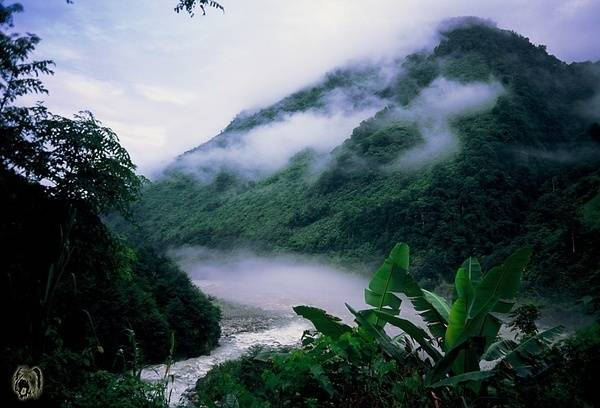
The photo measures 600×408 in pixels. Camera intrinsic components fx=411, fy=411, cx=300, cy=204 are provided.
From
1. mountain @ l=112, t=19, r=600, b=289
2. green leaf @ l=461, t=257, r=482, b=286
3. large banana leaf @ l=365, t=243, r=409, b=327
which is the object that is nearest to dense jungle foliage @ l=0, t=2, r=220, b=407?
large banana leaf @ l=365, t=243, r=409, b=327

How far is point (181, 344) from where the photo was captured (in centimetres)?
1855

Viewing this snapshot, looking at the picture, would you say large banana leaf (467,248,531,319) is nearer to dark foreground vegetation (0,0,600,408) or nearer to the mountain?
dark foreground vegetation (0,0,600,408)

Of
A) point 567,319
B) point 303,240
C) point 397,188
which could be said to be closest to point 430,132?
point 397,188

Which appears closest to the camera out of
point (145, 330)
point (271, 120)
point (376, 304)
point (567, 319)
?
point (376, 304)

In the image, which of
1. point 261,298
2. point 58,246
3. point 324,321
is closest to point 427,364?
point 324,321

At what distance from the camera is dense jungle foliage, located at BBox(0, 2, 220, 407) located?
195 cm

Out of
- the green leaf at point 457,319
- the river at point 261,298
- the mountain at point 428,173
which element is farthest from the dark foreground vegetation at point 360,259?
the river at point 261,298

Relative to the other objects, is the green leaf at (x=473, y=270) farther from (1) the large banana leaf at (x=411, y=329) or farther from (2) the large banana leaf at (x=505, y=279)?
(1) the large banana leaf at (x=411, y=329)

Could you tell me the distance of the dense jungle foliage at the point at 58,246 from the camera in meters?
1.95

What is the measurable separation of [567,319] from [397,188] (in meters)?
33.5

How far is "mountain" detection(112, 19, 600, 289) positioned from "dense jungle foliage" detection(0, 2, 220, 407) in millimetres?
4274

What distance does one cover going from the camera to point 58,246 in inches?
82.4

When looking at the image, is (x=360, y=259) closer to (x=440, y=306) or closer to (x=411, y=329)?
(x=440, y=306)

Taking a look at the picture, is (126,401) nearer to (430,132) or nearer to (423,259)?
(423,259)
